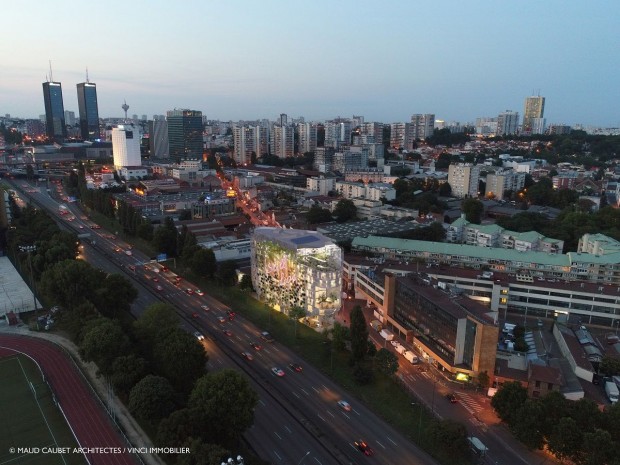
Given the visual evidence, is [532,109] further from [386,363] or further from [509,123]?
[386,363]

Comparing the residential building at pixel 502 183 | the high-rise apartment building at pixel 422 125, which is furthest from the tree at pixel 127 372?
the high-rise apartment building at pixel 422 125

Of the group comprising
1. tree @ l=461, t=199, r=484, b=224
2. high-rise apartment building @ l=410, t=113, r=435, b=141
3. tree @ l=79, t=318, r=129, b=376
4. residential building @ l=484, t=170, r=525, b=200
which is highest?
high-rise apartment building @ l=410, t=113, r=435, b=141

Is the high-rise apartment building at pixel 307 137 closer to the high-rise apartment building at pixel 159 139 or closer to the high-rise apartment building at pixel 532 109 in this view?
the high-rise apartment building at pixel 159 139

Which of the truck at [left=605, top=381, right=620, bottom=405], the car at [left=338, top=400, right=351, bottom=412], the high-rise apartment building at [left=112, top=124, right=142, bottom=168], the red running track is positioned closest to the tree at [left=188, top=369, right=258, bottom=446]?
the red running track

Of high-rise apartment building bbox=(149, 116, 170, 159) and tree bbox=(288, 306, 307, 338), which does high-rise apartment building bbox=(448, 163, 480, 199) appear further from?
high-rise apartment building bbox=(149, 116, 170, 159)

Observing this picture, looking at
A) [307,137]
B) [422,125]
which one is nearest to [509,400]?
[307,137]

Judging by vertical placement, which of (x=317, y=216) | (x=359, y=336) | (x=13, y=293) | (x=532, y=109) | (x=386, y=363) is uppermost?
(x=532, y=109)
